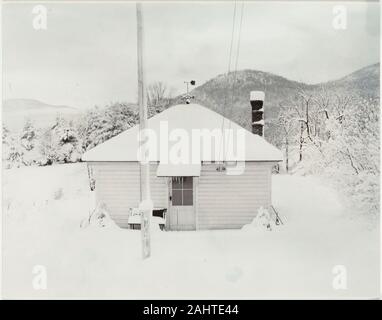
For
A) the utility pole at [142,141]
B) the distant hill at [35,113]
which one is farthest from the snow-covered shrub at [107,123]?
the utility pole at [142,141]

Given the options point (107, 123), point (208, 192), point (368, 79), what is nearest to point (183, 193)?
point (208, 192)

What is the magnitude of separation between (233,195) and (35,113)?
31.3 ft

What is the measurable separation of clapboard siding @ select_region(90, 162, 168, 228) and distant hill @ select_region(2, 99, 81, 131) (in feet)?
12.9

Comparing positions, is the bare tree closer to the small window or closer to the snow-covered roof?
the small window

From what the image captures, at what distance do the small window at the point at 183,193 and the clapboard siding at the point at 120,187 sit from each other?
30cm

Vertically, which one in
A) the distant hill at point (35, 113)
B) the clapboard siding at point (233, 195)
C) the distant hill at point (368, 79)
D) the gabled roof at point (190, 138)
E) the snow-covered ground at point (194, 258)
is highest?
the distant hill at point (368, 79)

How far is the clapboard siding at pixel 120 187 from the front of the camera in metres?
11.5

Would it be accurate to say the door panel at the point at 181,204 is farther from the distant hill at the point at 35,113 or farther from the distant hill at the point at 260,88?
the distant hill at the point at 35,113

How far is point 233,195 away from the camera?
11.5 metres

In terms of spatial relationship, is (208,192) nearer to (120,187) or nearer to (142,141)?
(120,187)

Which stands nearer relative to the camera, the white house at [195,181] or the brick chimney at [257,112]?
the white house at [195,181]

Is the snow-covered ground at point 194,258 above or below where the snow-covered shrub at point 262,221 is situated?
below

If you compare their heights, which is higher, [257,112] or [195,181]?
[257,112]

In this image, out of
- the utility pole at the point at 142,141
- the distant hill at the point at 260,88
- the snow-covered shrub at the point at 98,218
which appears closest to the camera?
the utility pole at the point at 142,141
